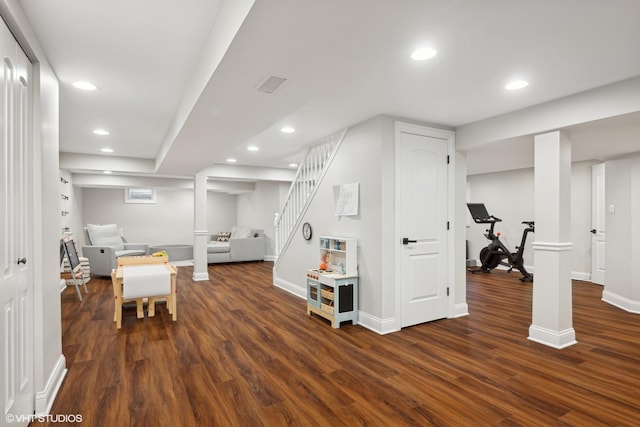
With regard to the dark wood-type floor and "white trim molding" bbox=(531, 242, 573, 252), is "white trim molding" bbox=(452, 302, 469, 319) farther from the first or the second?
"white trim molding" bbox=(531, 242, 573, 252)

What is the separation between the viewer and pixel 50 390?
2150mm

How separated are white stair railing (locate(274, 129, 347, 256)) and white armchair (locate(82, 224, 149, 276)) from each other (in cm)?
354

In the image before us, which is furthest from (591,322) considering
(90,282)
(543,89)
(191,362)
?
(90,282)

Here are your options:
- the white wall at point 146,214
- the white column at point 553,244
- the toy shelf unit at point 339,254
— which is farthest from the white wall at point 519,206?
the white wall at point 146,214

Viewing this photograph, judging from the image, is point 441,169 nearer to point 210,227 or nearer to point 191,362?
point 191,362

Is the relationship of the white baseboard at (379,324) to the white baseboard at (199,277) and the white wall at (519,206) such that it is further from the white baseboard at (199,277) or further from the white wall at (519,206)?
the white wall at (519,206)

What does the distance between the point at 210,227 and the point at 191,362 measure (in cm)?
828

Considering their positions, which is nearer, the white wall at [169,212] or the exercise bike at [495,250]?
the exercise bike at [495,250]

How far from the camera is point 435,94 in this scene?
116 inches

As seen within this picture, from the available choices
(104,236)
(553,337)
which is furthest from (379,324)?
(104,236)

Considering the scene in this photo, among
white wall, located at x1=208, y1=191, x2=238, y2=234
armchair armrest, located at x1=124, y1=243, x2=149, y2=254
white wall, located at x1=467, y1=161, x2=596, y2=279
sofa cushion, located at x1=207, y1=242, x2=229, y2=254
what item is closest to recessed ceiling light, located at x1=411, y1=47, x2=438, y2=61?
white wall, located at x1=467, y1=161, x2=596, y2=279

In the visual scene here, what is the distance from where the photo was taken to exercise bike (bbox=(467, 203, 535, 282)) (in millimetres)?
6387

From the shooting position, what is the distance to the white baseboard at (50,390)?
199 cm

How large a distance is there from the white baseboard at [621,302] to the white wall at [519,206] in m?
1.62
